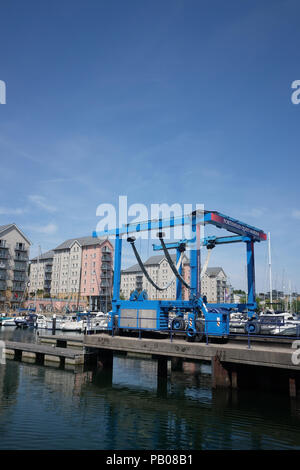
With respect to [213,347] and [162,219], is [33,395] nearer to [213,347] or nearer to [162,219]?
[213,347]

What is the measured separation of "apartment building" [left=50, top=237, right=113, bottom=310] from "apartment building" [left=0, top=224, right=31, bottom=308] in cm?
1550

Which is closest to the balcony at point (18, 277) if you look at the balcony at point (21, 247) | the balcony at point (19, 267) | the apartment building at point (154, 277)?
the balcony at point (19, 267)

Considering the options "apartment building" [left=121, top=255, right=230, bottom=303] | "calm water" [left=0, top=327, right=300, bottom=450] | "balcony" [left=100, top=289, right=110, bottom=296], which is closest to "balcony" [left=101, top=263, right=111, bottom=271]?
"balcony" [left=100, top=289, right=110, bottom=296]

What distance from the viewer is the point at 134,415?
1411 centimetres

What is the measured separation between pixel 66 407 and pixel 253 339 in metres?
11.7

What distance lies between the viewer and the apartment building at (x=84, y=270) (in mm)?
106375

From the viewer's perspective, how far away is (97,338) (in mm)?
20562

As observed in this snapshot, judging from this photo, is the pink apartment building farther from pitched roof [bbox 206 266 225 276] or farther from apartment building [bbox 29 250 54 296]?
pitched roof [bbox 206 266 225 276]

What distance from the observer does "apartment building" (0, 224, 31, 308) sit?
9506 centimetres

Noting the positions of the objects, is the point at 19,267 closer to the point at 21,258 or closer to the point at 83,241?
the point at 21,258

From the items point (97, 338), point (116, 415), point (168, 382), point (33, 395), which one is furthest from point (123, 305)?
point (116, 415)

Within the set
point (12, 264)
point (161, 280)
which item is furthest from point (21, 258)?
point (161, 280)

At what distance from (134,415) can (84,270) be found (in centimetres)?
9763

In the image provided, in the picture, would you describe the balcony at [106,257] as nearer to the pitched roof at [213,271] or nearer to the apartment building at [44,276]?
the apartment building at [44,276]
